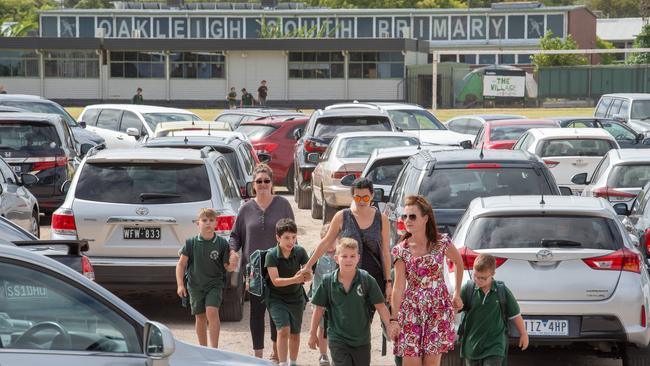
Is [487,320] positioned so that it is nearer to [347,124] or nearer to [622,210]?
[622,210]

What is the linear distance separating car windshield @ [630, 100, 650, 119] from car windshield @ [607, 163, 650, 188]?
18.1 m

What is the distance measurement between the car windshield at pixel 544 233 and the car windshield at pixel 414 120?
20.2 meters

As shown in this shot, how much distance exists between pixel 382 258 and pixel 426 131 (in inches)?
766

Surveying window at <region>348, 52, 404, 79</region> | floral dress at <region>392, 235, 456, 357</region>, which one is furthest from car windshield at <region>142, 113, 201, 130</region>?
window at <region>348, 52, 404, 79</region>

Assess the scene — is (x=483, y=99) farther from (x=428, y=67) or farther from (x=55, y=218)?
(x=55, y=218)

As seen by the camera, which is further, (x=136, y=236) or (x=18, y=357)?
(x=136, y=236)

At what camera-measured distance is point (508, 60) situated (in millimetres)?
95750

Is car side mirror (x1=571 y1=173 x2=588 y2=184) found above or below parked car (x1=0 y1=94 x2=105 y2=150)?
below

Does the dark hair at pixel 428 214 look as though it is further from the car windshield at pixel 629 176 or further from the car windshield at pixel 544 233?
the car windshield at pixel 629 176

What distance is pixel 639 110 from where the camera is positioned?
3512 centimetres

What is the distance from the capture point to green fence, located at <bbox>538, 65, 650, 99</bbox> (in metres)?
69.7

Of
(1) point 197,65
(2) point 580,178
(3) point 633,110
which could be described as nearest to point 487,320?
(2) point 580,178

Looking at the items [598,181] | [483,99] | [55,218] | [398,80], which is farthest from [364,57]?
[55,218]

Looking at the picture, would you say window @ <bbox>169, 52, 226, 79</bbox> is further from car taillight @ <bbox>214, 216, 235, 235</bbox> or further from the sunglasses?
the sunglasses
